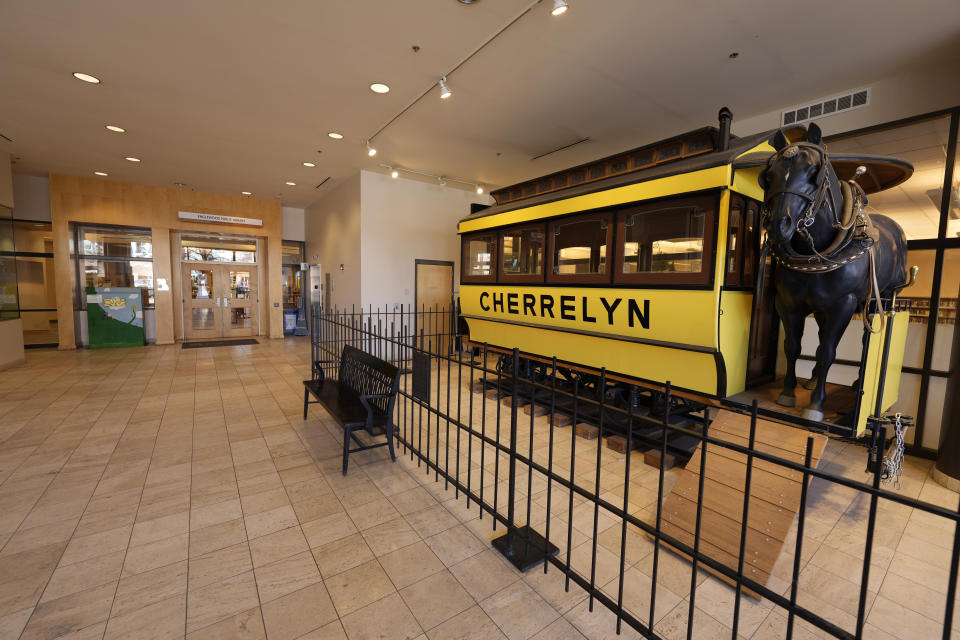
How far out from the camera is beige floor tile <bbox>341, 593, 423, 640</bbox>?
1868 millimetres

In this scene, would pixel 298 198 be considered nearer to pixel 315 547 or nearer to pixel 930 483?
pixel 315 547

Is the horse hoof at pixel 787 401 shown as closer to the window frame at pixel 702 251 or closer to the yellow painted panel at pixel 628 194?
the window frame at pixel 702 251

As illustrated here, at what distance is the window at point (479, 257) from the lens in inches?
221

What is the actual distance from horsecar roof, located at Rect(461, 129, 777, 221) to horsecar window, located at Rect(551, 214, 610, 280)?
33 cm

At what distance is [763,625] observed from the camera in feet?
6.60

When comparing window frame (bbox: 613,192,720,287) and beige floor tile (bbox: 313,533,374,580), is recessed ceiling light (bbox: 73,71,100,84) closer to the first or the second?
beige floor tile (bbox: 313,533,374,580)

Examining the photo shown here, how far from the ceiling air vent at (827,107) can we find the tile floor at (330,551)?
380 cm

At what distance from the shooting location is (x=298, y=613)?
198cm

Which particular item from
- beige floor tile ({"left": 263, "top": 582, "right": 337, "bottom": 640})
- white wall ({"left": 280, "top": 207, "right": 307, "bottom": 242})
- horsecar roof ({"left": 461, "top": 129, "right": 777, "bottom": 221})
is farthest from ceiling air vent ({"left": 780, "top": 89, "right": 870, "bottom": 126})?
white wall ({"left": 280, "top": 207, "right": 307, "bottom": 242})

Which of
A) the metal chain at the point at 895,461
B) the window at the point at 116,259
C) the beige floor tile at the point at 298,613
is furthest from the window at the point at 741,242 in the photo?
the window at the point at 116,259

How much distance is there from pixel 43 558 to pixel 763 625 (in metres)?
4.10

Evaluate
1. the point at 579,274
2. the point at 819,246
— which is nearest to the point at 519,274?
the point at 579,274

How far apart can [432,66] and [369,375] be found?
3.33 m

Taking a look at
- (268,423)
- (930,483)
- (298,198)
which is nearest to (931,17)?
(930,483)
